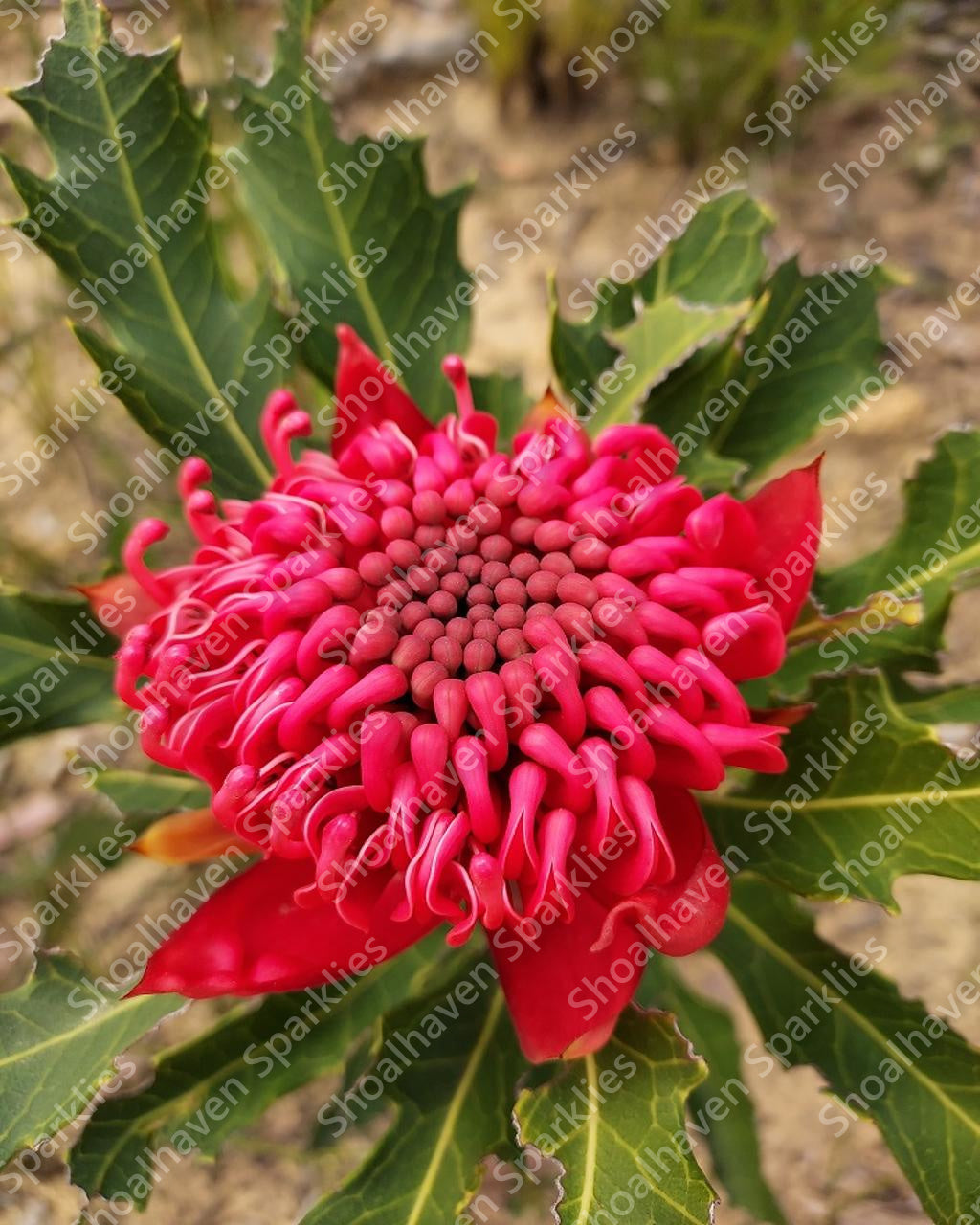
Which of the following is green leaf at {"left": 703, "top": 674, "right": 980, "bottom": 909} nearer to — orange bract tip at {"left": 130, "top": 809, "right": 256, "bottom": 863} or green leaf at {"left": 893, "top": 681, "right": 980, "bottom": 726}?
green leaf at {"left": 893, "top": 681, "right": 980, "bottom": 726}

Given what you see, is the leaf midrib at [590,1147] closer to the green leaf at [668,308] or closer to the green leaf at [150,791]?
the green leaf at [150,791]

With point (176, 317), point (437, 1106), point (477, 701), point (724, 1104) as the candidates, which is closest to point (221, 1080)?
point (437, 1106)

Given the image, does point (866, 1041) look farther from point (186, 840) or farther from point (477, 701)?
point (186, 840)

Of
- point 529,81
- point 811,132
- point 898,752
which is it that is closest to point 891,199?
point 811,132

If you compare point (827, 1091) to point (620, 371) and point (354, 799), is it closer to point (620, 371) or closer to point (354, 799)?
point (354, 799)

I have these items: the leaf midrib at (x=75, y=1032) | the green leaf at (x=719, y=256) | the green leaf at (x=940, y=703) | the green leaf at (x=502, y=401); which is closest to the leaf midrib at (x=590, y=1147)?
the leaf midrib at (x=75, y=1032)
